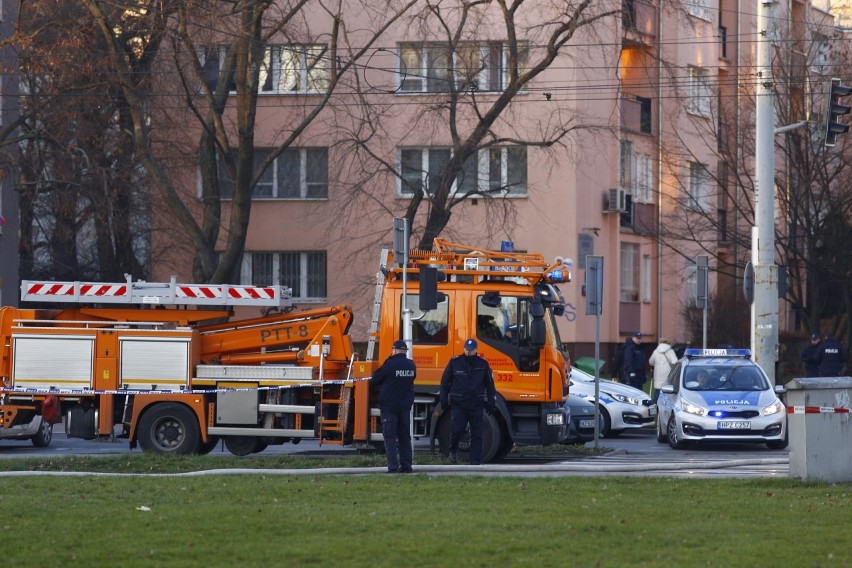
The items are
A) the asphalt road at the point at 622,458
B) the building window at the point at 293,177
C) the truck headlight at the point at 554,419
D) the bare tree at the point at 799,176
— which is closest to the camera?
the asphalt road at the point at 622,458

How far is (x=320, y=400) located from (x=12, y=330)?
440 cm

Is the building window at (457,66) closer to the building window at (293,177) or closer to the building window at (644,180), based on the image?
the building window at (293,177)

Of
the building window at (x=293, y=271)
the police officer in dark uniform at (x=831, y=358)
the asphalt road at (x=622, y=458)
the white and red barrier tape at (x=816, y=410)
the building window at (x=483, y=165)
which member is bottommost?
the asphalt road at (x=622, y=458)

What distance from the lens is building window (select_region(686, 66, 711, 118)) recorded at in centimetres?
4116

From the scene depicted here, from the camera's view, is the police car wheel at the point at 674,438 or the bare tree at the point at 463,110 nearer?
the police car wheel at the point at 674,438

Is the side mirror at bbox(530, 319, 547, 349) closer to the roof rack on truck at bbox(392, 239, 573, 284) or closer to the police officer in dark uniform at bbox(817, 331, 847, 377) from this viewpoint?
the roof rack on truck at bbox(392, 239, 573, 284)

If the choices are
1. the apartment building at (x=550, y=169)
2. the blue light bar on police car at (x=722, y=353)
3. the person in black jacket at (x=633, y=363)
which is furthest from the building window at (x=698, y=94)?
the blue light bar on police car at (x=722, y=353)

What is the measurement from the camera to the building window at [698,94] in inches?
1620

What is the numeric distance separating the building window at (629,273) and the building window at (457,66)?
732 cm

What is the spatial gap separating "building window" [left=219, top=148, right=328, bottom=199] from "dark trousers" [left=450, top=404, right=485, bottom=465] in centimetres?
2335

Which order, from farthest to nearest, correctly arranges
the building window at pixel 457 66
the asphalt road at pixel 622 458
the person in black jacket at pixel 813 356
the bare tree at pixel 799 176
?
the bare tree at pixel 799 176 → the person in black jacket at pixel 813 356 → the building window at pixel 457 66 → the asphalt road at pixel 622 458

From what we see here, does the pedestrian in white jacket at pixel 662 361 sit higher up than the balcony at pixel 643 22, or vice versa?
the balcony at pixel 643 22

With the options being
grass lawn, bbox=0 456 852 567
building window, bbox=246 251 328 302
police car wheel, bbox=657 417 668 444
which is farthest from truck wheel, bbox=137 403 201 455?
building window, bbox=246 251 328 302

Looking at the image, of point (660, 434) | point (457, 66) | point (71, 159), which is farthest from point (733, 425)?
point (71, 159)
